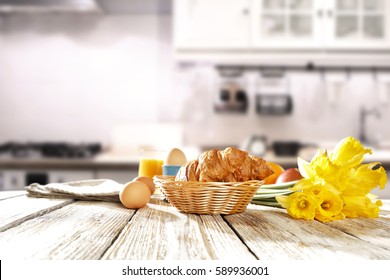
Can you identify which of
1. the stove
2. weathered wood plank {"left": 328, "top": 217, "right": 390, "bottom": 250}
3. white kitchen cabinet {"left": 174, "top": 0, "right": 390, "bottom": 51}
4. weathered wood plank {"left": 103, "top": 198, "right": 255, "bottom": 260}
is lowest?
the stove

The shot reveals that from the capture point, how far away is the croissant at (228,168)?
0.98 m

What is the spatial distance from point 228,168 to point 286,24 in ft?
8.44

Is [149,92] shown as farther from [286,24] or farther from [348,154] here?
[348,154]

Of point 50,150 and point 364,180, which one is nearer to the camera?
point 364,180

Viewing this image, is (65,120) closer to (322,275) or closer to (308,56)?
(308,56)

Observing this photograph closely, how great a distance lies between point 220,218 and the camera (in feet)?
3.20

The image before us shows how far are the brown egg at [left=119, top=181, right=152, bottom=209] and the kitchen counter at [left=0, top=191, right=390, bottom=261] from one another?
0.02m

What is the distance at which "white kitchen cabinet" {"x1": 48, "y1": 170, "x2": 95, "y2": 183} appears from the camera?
3.01 metres

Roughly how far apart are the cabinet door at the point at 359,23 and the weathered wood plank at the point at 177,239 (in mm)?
2667

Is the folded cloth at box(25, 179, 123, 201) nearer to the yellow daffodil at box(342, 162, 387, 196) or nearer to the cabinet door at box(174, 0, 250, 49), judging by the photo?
the yellow daffodil at box(342, 162, 387, 196)

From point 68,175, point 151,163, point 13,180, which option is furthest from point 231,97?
point 151,163

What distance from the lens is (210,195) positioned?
3.21 ft

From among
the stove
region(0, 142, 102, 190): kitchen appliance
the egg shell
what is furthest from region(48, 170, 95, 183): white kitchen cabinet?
the egg shell

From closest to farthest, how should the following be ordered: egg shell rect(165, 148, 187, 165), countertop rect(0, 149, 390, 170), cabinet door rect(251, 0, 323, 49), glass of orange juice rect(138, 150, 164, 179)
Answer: egg shell rect(165, 148, 187, 165)
glass of orange juice rect(138, 150, 164, 179)
countertop rect(0, 149, 390, 170)
cabinet door rect(251, 0, 323, 49)
